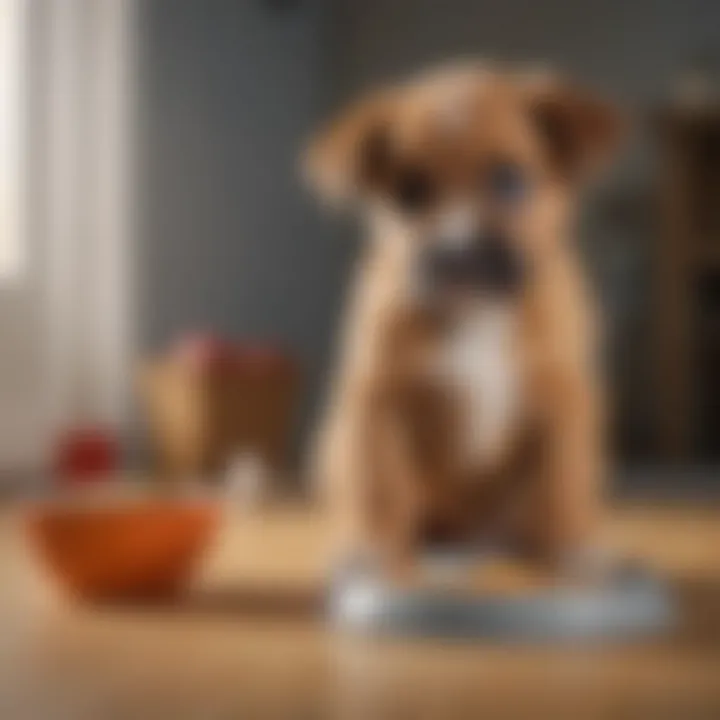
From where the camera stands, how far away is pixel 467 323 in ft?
2.38

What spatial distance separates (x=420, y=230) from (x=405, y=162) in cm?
3

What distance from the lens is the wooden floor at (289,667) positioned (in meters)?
0.53

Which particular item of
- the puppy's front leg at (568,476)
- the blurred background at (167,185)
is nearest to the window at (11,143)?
the blurred background at (167,185)

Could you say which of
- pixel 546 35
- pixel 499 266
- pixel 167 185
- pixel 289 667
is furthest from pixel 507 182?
pixel 546 35

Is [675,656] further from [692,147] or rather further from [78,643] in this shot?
[692,147]

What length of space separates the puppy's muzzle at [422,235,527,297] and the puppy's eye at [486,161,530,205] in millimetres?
21

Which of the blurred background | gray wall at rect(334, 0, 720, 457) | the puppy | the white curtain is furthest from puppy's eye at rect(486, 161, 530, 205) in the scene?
gray wall at rect(334, 0, 720, 457)

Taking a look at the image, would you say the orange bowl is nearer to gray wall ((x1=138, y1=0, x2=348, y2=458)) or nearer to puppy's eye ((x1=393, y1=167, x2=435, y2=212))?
puppy's eye ((x1=393, y1=167, x2=435, y2=212))

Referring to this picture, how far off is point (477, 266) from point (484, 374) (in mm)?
47

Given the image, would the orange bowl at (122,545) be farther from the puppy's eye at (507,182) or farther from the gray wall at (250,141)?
the gray wall at (250,141)

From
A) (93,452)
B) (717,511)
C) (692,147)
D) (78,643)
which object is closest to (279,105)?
(93,452)

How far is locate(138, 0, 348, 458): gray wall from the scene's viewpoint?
4.73 ft

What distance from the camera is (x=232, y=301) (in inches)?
60.7

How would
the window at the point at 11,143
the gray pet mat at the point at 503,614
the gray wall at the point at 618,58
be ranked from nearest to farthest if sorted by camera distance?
the gray pet mat at the point at 503,614
the window at the point at 11,143
the gray wall at the point at 618,58
